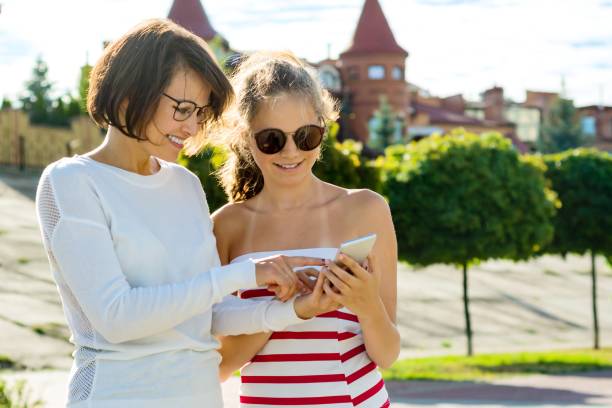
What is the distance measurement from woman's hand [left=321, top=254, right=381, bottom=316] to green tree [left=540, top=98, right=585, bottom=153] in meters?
60.1

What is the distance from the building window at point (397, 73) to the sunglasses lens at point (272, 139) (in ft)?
185

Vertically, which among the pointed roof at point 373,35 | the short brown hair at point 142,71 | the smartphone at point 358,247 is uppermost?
the pointed roof at point 373,35

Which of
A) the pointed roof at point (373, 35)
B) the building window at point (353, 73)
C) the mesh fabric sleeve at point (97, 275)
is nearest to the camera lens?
the mesh fabric sleeve at point (97, 275)

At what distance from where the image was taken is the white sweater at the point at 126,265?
2.24 metres

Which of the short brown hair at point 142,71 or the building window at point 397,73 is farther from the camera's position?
the building window at point 397,73

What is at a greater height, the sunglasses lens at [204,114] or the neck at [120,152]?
the sunglasses lens at [204,114]

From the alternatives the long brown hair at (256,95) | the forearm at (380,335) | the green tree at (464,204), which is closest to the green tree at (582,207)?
the green tree at (464,204)

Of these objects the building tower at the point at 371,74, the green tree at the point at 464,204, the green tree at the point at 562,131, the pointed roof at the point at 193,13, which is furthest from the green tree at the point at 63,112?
the green tree at the point at 562,131

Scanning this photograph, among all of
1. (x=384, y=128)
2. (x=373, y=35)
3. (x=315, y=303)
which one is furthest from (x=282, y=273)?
(x=373, y=35)

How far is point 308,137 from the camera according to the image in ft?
9.42

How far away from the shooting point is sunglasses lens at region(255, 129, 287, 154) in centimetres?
284

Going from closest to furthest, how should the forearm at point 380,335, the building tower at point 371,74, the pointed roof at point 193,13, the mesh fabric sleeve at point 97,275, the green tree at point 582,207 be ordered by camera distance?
the mesh fabric sleeve at point 97,275
the forearm at point 380,335
the green tree at point 582,207
the pointed roof at point 193,13
the building tower at point 371,74

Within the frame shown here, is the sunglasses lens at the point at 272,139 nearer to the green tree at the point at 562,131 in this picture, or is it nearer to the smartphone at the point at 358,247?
the smartphone at the point at 358,247

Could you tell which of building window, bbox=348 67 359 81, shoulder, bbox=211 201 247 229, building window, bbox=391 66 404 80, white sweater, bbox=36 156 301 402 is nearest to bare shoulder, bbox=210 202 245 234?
shoulder, bbox=211 201 247 229
